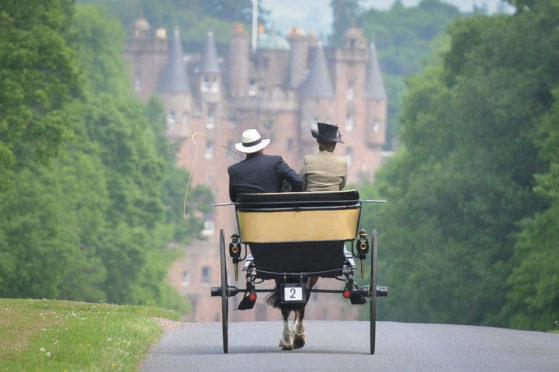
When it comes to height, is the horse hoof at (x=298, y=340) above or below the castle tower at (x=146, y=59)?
above

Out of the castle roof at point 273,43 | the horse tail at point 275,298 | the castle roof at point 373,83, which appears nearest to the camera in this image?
the horse tail at point 275,298

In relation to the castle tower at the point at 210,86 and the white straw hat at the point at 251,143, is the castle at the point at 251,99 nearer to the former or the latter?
the castle tower at the point at 210,86

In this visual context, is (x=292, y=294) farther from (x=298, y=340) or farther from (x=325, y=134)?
(x=325, y=134)

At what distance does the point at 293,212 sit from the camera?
614 inches

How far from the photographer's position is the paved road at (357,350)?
1473 cm

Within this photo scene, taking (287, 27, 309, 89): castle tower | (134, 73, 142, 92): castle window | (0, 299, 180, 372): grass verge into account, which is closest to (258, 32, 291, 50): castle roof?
(287, 27, 309, 89): castle tower

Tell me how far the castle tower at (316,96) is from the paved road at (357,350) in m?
101

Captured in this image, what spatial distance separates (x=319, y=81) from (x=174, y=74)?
1094 cm

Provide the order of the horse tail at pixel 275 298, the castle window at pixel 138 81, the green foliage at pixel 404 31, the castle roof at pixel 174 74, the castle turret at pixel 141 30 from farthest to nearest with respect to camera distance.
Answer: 1. the green foliage at pixel 404 31
2. the castle turret at pixel 141 30
3. the castle window at pixel 138 81
4. the castle roof at pixel 174 74
5. the horse tail at pixel 275 298

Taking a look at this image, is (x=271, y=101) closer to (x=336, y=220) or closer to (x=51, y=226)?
(x=51, y=226)

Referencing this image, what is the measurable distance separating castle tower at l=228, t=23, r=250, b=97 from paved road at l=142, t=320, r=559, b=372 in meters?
104

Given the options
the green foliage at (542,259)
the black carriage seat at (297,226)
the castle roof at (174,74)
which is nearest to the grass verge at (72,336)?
the black carriage seat at (297,226)

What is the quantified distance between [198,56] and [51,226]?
3276 inches

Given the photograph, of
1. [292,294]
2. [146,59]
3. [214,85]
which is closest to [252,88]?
[214,85]
